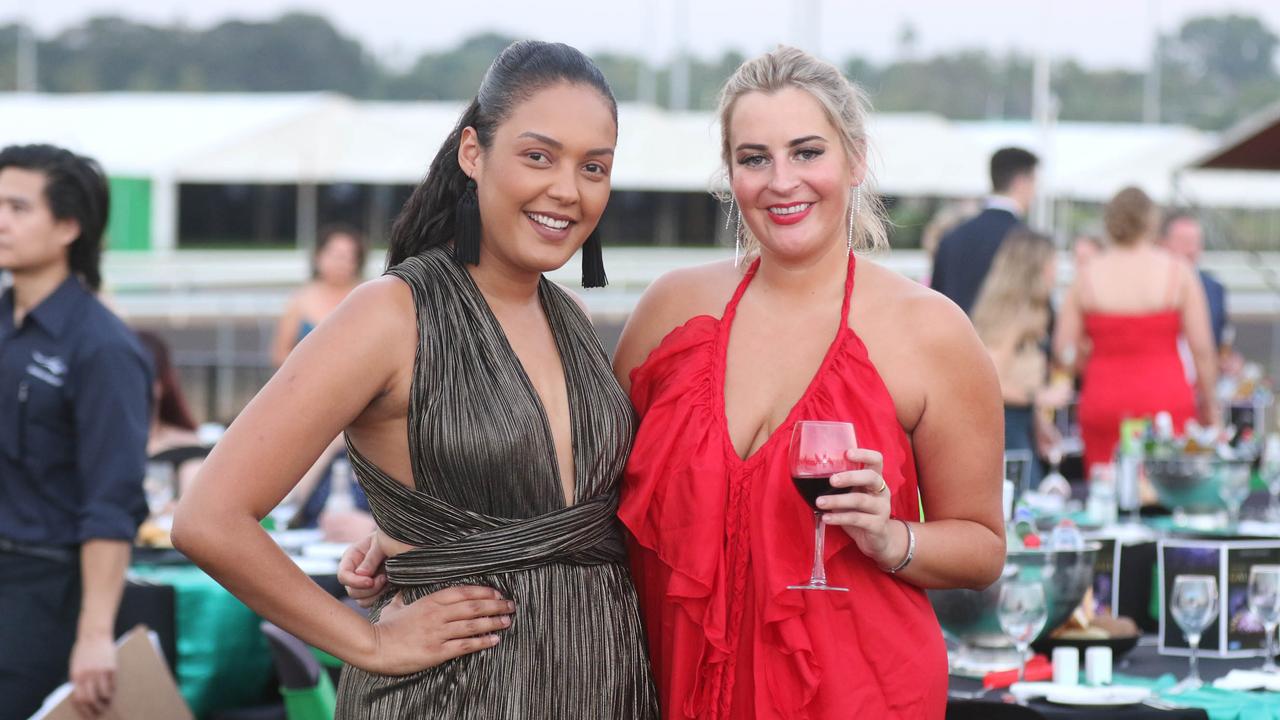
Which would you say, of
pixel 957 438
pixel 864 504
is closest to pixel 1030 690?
pixel 957 438

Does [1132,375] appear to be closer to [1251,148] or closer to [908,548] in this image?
[1251,148]

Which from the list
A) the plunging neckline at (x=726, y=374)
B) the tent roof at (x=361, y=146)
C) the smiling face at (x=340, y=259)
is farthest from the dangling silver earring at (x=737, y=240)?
the tent roof at (x=361, y=146)

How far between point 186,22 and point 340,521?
203 ft

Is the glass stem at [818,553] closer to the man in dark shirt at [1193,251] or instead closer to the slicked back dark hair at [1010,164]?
the slicked back dark hair at [1010,164]

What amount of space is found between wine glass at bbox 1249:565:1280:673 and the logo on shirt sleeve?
2810 mm

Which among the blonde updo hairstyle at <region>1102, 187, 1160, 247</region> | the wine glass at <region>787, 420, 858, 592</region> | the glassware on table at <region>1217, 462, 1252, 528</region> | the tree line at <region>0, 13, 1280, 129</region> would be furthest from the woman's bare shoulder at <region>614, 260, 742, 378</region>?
the tree line at <region>0, 13, 1280, 129</region>

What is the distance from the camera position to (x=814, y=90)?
8.79 ft

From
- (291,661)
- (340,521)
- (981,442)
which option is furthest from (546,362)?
(340,521)

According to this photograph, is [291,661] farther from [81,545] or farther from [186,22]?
[186,22]

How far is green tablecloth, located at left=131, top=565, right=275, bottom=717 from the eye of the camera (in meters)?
4.59

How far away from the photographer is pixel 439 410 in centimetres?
237

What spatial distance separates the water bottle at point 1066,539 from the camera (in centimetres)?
349

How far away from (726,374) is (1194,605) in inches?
56.5

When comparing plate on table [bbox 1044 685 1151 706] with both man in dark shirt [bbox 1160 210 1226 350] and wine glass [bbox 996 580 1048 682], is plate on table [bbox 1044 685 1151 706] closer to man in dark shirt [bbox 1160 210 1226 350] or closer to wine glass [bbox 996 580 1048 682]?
wine glass [bbox 996 580 1048 682]
